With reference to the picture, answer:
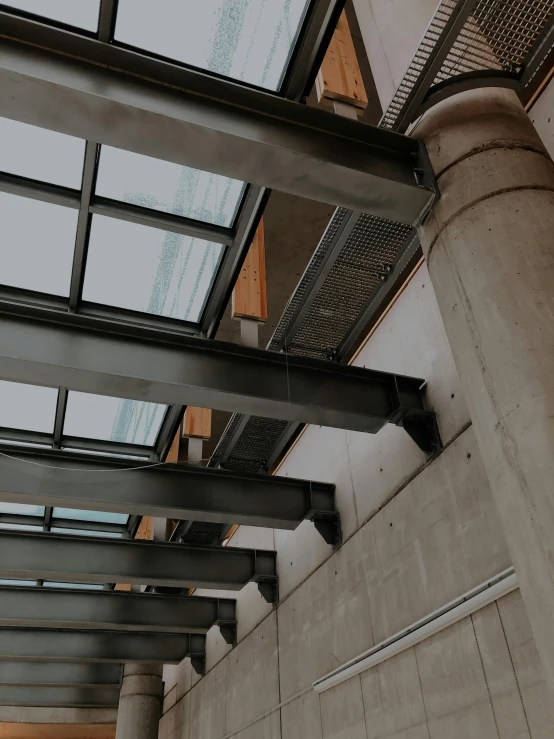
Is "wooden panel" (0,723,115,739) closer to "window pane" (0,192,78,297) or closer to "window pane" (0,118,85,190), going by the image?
"window pane" (0,192,78,297)

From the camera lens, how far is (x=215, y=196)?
570cm

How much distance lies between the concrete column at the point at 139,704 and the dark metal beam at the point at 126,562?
25.9 ft

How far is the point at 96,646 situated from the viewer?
41.2ft

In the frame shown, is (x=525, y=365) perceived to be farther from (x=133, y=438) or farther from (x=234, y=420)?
(x=133, y=438)

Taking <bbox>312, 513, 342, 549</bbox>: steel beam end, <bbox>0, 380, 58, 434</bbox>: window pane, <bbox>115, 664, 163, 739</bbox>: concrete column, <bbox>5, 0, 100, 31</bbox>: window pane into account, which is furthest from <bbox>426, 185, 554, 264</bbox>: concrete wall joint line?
<bbox>115, 664, 163, 739</bbox>: concrete column

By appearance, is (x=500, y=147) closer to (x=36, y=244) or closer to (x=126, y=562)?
(x=36, y=244)

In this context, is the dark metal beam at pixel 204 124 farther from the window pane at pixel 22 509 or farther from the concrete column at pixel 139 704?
the concrete column at pixel 139 704

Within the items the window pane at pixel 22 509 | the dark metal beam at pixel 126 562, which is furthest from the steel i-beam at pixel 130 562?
the window pane at pixel 22 509

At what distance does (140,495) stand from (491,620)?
170 inches

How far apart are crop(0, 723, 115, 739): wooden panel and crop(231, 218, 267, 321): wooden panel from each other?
64.3 ft

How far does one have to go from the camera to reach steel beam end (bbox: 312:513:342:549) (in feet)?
25.1

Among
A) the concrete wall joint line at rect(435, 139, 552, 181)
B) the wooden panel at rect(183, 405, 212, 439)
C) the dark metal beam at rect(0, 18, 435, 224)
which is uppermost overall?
the wooden panel at rect(183, 405, 212, 439)

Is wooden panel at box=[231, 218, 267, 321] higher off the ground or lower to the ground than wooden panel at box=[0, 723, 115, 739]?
higher

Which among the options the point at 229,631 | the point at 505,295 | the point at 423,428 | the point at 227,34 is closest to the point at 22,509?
the point at 229,631
